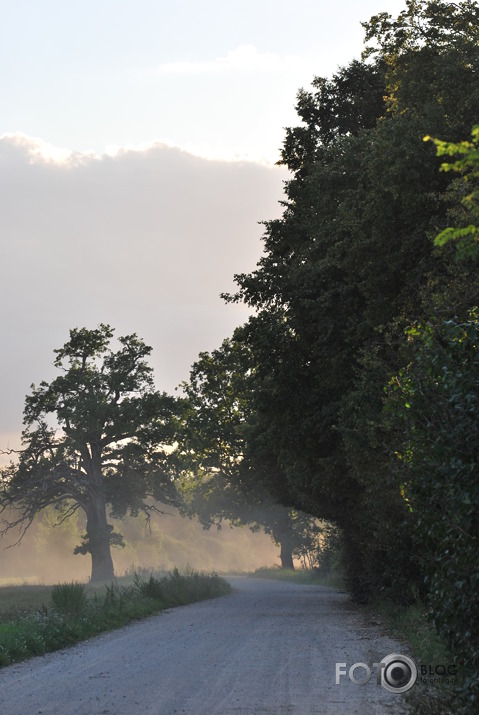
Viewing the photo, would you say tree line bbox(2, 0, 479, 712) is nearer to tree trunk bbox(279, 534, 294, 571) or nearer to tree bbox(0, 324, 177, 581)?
tree bbox(0, 324, 177, 581)

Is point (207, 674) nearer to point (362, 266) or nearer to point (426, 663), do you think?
point (426, 663)

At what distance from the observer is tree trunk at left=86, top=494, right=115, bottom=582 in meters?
53.8

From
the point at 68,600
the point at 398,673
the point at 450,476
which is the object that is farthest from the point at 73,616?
the point at 450,476

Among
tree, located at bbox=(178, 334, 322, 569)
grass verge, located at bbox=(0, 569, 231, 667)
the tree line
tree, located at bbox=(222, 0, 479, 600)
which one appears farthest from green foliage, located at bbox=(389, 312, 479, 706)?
tree, located at bbox=(178, 334, 322, 569)

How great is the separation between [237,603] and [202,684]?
66.2ft

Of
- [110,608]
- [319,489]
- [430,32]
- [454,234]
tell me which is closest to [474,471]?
[454,234]

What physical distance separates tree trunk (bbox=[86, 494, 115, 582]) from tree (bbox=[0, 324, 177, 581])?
0.22ft

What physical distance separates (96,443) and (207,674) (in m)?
43.1

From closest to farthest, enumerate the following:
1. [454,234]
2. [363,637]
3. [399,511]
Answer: [454,234]
[363,637]
[399,511]

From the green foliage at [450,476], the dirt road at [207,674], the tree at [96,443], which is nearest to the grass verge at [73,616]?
the dirt road at [207,674]

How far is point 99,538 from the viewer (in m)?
53.8

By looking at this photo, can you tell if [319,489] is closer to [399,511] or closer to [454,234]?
[399,511]

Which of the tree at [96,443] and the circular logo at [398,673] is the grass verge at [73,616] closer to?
the circular logo at [398,673]

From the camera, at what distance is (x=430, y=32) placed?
21625 mm
